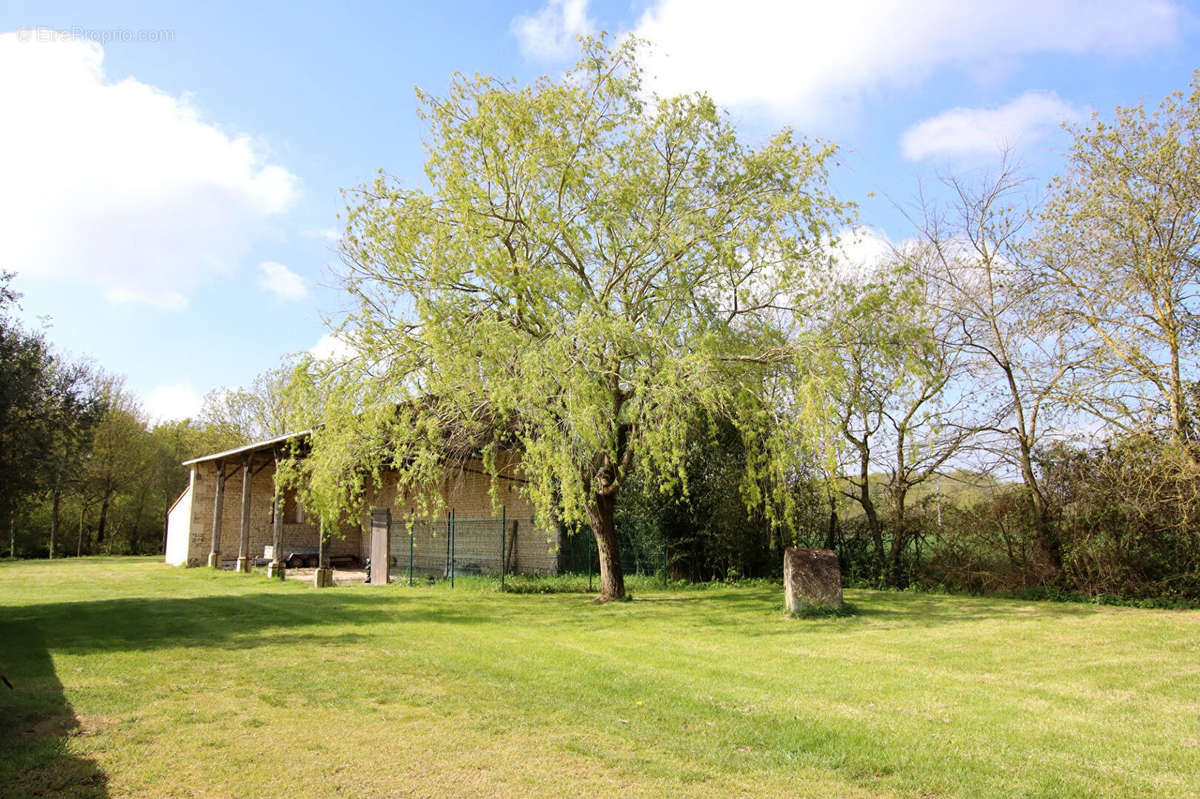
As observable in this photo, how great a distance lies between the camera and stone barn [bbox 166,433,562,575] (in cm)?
1912

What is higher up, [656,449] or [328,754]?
[656,449]

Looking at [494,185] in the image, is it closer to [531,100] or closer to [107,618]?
[531,100]

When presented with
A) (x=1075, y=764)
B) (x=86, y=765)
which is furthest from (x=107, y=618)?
(x=1075, y=764)

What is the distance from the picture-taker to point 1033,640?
9375mm

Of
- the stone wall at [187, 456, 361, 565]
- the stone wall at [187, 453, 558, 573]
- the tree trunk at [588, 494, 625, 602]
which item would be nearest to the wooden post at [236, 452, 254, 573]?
the stone wall at [187, 453, 558, 573]

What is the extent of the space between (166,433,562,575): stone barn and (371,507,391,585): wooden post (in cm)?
43

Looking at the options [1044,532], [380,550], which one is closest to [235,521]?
[380,550]

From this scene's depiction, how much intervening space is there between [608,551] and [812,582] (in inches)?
155

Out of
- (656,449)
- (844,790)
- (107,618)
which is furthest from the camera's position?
(107,618)

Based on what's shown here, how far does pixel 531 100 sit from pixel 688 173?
2908 mm

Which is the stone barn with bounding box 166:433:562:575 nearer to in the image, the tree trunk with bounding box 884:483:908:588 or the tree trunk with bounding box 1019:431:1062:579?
the tree trunk with bounding box 884:483:908:588

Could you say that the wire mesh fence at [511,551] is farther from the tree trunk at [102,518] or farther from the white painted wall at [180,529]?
the tree trunk at [102,518]

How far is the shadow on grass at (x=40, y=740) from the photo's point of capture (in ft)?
14.1

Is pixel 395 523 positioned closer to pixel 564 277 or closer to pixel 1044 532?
pixel 564 277
